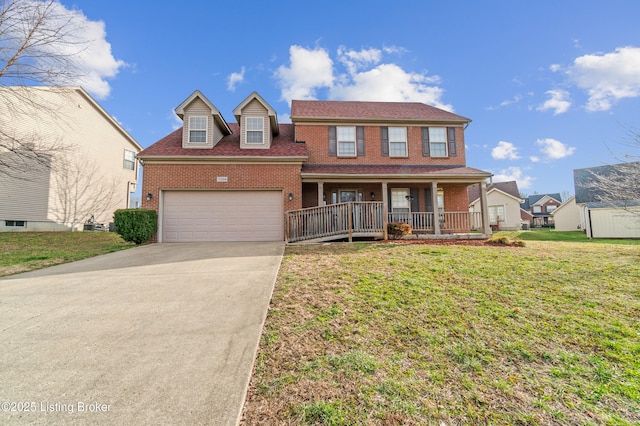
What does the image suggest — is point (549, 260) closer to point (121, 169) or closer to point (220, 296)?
point (220, 296)

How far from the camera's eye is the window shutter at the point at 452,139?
14625 mm

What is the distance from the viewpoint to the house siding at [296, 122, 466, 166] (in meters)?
14.1

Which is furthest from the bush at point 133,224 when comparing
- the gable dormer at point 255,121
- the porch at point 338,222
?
the porch at point 338,222

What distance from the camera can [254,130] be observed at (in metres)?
13.0

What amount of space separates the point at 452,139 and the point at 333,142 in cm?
622

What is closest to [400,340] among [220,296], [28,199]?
[220,296]

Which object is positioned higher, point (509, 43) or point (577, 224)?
point (509, 43)

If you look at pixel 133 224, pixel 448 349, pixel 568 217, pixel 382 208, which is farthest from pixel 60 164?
pixel 568 217

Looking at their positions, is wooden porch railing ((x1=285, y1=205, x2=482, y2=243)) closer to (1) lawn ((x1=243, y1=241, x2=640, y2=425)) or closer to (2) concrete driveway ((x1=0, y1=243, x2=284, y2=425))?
(1) lawn ((x1=243, y1=241, x2=640, y2=425))

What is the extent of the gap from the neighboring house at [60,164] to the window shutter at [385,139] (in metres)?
14.3

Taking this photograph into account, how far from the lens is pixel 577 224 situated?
27.4 meters

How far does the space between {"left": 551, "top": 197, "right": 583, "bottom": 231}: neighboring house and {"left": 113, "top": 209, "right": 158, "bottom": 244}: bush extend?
35.3 meters

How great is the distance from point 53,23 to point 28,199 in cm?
974

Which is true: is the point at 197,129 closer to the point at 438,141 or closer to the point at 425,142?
the point at 425,142
